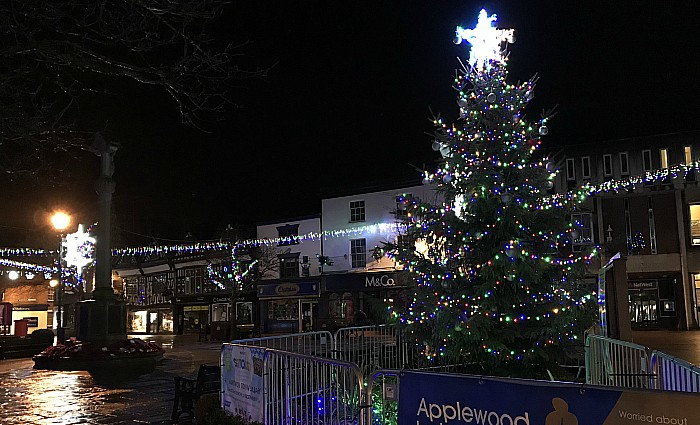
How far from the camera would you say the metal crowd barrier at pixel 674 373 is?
5.52 m

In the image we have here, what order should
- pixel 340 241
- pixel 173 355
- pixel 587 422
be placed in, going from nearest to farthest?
1. pixel 587 422
2. pixel 173 355
3. pixel 340 241

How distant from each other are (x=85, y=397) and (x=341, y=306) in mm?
29991

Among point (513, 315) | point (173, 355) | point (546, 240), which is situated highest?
point (546, 240)

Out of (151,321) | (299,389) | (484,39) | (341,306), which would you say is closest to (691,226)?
(341,306)

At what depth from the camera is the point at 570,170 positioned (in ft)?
119

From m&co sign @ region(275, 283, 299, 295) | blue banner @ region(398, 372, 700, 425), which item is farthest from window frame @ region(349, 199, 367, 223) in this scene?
blue banner @ region(398, 372, 700, 425)

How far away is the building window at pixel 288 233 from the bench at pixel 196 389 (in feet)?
110

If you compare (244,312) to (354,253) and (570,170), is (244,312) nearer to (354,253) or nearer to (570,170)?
(354,253)

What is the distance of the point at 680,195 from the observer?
111ft

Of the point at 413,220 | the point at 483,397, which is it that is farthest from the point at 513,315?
the point at 483,397

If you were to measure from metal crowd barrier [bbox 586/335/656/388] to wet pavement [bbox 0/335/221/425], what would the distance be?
7235 millimetres

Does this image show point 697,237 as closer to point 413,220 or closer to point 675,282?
point 675,282

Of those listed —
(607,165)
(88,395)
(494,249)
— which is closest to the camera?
(494,249)

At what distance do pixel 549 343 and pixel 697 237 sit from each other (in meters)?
26.8
